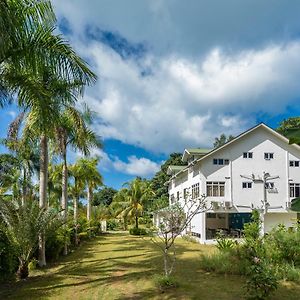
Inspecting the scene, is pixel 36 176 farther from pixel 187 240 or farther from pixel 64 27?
pixel 64 27

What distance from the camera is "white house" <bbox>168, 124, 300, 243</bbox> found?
29969 millimetres

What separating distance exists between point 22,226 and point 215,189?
18155 millimetres

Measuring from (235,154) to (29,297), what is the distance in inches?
865

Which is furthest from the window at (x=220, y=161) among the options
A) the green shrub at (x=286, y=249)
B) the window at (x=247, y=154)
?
the green shrub at (x=286, y=249)

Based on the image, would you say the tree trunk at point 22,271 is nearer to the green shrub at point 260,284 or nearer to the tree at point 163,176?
the green shrub at point 260,284

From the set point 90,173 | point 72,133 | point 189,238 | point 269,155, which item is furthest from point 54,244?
point 269,155

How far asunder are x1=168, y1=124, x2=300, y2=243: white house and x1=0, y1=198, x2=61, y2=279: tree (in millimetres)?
15642

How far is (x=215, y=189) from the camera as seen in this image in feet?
98.6

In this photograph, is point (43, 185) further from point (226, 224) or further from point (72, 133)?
point (226, 224)

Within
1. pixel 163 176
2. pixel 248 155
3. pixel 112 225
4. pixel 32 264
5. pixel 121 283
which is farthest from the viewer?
A: pixel 163 176

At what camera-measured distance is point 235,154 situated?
3055 centimetres

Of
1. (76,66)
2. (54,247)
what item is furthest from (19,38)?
(54,247)

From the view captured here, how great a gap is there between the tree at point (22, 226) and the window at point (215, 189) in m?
16.5

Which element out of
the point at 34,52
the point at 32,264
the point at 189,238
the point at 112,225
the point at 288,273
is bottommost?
the point at 112,225
